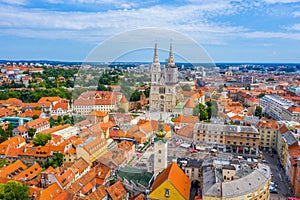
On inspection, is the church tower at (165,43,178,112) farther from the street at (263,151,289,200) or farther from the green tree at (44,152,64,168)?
the street at (263,151,289,200)

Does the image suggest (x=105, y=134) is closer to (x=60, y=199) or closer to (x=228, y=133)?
(x=60, y=199)

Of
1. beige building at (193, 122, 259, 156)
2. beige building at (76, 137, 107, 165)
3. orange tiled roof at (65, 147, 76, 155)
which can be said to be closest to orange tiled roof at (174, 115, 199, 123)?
beige building at (193, 122, 259, 156)

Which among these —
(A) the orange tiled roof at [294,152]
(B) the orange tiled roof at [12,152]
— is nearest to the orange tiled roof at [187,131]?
(A) the orange tiled roof at [294,152]

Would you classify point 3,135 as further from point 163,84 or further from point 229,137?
point 229,137

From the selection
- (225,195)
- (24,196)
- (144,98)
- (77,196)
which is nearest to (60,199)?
(77,196)

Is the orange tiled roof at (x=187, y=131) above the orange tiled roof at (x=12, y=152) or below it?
above

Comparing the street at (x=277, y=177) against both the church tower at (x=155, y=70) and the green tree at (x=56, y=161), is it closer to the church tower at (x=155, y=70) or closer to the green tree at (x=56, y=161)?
the church tower at (x=155, y=70)
